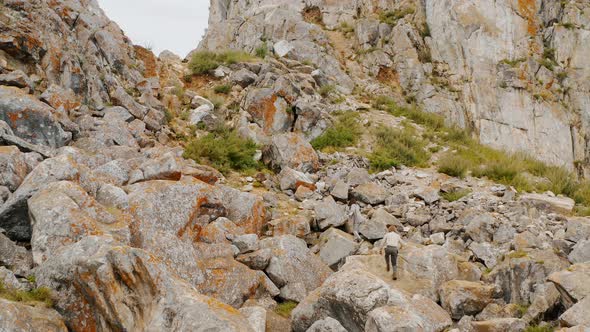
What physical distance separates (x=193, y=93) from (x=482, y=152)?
10.2m

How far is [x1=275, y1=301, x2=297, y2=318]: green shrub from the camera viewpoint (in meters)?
7.42

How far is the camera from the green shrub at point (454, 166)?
1334 centimetres

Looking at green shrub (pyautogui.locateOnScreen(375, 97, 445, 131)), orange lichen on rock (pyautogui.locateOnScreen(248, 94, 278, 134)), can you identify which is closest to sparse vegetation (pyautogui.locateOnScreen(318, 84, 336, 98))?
green shrub (pyautogui.locateOnScreen(375, 97, 445, 131))

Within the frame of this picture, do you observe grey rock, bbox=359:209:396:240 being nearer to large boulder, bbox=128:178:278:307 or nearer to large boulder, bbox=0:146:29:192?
Answer: large boulder, bbox=128:178:278:307

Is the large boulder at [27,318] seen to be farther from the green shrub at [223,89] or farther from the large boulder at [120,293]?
the green shrub at [223,89]

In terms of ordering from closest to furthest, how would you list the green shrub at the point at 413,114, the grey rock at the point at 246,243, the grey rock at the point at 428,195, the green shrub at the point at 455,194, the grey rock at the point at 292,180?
the grey rock at the point at 246,243
the grey rock at the point at 428,195
the green shrub at the point at 455,194
the grey rock at the point at 292,180
the green shrub at the point at 413,114

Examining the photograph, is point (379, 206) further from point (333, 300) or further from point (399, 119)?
point (399, 119)

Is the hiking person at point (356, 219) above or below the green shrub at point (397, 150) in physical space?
below

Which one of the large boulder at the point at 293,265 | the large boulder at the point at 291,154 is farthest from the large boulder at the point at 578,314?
the large boulder at the point at 291,154

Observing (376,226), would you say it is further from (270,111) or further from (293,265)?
(270,111)

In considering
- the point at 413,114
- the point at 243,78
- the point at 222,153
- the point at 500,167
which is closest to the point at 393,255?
the point at 222,153

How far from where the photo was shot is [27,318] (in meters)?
4.96

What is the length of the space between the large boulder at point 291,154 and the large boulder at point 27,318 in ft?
26.7

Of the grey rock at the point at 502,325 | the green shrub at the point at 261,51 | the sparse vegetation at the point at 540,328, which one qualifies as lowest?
the sparse vegetation at the point at 540,328
